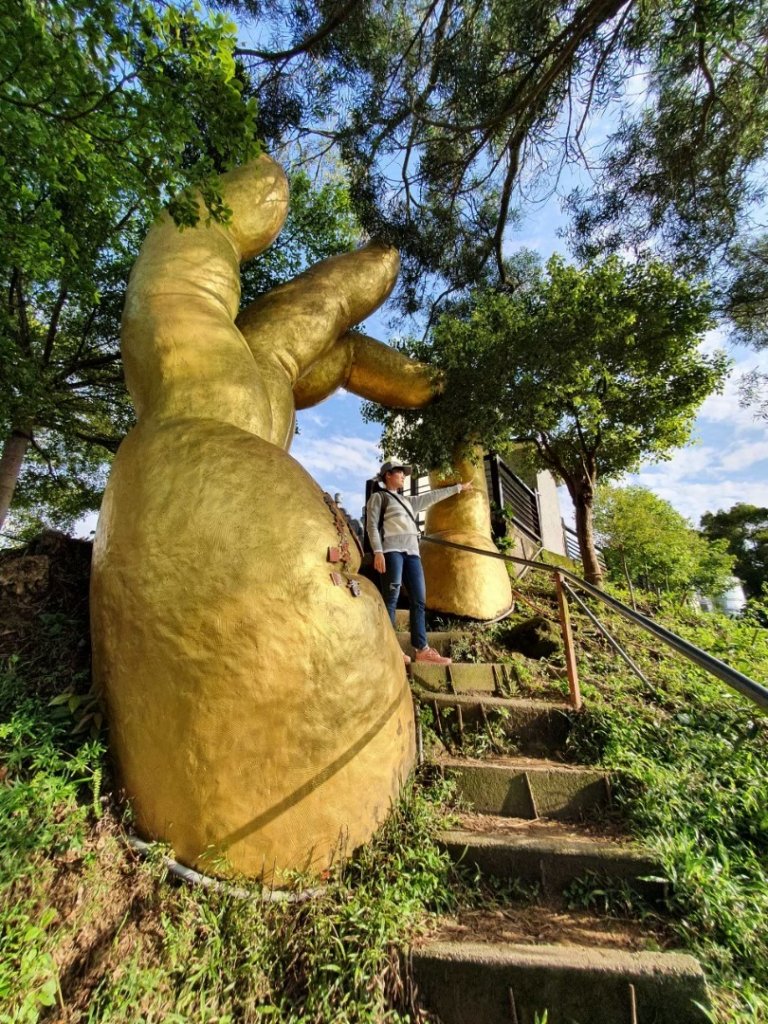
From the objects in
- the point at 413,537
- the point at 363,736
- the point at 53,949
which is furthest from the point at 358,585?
the point at 53,949

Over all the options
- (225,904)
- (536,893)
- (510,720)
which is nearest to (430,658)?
(510,720)

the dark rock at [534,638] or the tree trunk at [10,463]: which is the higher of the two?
the tree trunk at [10,463]

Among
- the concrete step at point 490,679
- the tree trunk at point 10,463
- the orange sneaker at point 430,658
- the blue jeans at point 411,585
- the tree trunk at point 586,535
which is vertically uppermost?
the tree trunk at point 10,463

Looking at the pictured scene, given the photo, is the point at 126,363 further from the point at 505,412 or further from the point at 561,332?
the point at 561,332

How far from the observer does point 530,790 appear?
2.94 meters

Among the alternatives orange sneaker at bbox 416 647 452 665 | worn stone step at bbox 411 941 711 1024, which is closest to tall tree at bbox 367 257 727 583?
orange sneaker at bbox 416 647 452 665

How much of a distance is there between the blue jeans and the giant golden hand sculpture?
4.03 ft

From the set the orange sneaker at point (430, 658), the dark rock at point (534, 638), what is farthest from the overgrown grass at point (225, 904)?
the dark rock at point (534, 638)

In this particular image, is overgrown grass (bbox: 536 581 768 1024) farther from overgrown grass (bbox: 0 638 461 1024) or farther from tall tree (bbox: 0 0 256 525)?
tall tree (bbox: 0 0 256 525)

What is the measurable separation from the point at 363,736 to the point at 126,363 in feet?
9.36

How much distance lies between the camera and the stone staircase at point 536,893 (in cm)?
176

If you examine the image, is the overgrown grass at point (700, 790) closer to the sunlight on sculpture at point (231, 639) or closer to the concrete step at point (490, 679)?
the concrete step at point (490, 679)

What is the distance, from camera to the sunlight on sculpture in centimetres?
228

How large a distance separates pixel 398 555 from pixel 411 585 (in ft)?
0.91
